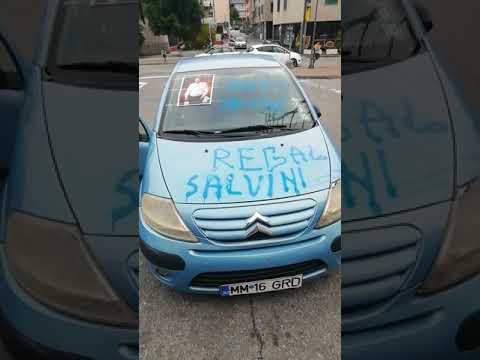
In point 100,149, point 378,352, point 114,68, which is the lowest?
point 378,352

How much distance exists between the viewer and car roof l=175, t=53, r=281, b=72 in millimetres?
1103

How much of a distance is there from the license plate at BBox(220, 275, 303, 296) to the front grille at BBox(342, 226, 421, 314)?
9.2 inches

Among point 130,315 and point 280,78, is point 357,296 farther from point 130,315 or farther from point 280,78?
point 280,78

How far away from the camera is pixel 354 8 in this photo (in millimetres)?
999

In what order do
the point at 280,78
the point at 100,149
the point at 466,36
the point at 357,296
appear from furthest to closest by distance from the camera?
the point at 280,78
the point at 466,36
the point at 357,296
the point at 100,149

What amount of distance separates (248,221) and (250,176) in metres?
0.18

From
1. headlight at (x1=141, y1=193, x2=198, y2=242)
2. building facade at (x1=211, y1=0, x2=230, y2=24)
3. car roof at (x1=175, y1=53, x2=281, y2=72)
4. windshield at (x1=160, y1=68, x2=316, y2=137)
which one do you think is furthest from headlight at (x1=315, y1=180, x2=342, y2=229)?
building facade at (x1=211, y1=0, x2=230, y2=24)

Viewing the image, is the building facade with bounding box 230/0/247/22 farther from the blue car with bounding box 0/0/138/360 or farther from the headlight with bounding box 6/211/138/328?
the headlight with bounding box 6/211/138/328

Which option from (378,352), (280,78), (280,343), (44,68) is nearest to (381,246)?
(378,352)

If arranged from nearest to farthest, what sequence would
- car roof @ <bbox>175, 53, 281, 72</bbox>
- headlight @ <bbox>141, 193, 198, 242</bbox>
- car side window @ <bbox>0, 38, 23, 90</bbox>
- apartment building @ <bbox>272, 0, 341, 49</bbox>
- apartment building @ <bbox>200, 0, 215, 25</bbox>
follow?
1. apartment building @ <bbox>272, 0, 341, 49</bbox>
2. apartment building @ <bbox>200, 0, 215, 25</bbox>
3. car roof @ <bbox>175, 53, 281, 72</bbox>
4. headlight @ <bbox>141, 193, 198, 242</bbox>
5. car side window @ <bbox>0, 38, 23, 90</bbox>

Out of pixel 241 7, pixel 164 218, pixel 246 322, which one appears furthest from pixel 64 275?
pixel 241 7

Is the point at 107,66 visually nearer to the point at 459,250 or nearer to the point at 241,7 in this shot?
the point at 241,7

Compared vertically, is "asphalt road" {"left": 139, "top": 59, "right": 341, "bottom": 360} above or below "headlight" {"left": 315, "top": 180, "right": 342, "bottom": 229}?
below

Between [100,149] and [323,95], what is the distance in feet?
2.85
